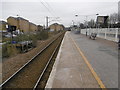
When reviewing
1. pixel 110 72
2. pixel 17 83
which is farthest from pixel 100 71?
pixel 17 83

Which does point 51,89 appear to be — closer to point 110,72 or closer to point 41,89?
point 41,89

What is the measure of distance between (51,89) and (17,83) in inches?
73.4

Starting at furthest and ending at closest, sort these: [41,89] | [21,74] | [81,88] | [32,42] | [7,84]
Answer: [32,42] → [21,74] → [7,84] → [41,89] → [81,88]

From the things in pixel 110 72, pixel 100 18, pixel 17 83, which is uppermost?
pixel 100 18

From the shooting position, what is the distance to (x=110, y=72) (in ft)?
18.6

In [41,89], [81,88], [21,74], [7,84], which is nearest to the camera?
[81,88]

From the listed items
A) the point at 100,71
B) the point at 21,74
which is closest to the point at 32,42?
the point at 21,74

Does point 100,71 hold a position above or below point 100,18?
below

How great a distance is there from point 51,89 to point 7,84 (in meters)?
2.14

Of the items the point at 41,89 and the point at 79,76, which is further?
Result: the point at 79,76

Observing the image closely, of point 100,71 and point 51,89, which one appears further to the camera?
point 100,71

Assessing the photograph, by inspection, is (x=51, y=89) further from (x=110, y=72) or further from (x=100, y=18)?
(x=100, y=18)

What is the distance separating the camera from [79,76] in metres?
5.27

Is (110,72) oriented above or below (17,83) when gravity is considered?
above
